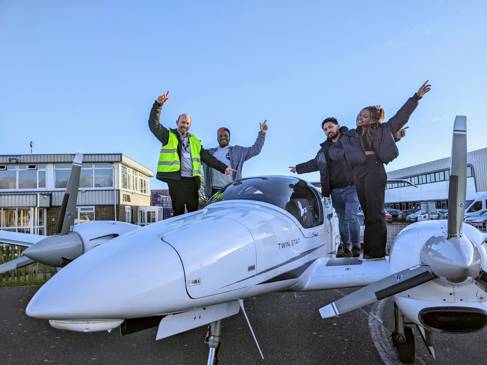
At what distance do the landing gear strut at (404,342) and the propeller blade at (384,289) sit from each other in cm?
94

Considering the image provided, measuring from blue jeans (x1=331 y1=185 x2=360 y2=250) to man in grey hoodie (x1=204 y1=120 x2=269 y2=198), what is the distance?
1509 mm

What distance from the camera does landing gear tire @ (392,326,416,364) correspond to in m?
3.68

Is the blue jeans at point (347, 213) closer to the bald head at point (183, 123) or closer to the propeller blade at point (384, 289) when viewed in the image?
the propeller blade at point (384, 289)

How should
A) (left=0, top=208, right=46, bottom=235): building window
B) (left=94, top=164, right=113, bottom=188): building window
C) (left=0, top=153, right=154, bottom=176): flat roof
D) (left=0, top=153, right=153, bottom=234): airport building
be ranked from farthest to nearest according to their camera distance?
(left=94, top=164, right=113, bottom=188): building window → (left=0, top=153, right=154, bottom=176): flat roof → (left=0, top=153, right=153, bottom=234): airport building → (left=0, top=208, right=46, bottom=235): building window

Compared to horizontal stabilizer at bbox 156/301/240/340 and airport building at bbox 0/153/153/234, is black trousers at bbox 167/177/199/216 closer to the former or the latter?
horizontal stabilizer at bbox 156/301/240/340

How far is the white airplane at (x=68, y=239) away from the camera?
4453 mm

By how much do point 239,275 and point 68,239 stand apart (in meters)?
2.85

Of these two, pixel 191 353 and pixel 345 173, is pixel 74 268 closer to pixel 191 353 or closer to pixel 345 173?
pixel 191 353

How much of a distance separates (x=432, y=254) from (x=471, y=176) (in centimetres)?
3641

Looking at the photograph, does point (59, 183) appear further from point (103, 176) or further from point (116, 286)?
point (116, 286)

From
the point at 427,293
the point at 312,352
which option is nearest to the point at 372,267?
the point at 427,293

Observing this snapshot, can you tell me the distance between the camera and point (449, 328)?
2.89 metres

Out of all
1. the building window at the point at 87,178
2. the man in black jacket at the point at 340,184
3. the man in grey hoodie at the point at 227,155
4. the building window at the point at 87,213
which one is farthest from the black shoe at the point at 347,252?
the building window at the point at 87,178

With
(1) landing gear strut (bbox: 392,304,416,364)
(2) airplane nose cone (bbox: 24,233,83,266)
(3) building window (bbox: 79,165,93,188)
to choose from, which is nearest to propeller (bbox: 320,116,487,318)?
(1) landing gear strut (bbox: 392,304,416,364)
